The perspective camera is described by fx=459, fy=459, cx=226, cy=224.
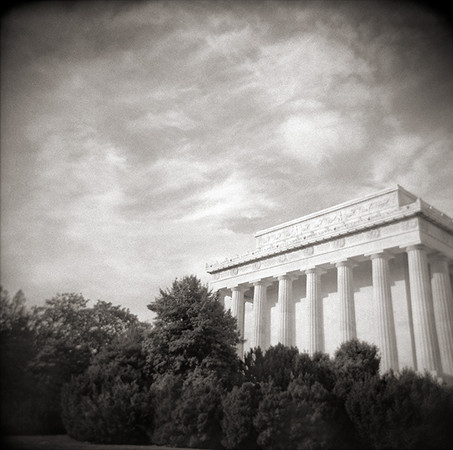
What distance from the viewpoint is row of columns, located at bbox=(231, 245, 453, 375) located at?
1436 inches

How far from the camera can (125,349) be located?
100 feet

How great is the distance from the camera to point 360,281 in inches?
1853

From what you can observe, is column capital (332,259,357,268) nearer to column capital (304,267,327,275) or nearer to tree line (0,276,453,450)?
column capital (304,267,327,275)

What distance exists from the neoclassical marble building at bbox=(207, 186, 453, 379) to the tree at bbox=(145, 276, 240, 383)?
481cm

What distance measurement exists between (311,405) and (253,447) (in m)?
3.68

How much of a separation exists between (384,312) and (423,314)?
10.8ft

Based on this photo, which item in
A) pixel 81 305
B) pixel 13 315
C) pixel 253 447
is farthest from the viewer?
pixel 81 305

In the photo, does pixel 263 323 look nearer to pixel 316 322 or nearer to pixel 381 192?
pixel 316 322

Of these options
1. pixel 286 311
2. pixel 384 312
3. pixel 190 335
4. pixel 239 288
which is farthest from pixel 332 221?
pixel 190 335

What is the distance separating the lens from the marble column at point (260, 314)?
51250mm

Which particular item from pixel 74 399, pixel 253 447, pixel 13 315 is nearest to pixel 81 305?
pixel 13 315

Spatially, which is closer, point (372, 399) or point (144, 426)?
point (372, 399)

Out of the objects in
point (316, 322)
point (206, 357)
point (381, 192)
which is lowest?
point (206, 357)

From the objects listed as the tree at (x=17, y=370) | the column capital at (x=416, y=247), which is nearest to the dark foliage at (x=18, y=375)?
the tree at (x=17, y=370)
